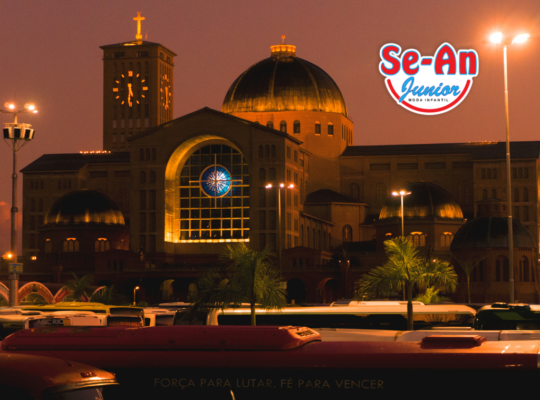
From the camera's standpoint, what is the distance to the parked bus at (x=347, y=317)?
1129 inches

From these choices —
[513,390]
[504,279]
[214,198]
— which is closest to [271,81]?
[214,198]

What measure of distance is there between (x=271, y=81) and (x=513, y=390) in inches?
4208

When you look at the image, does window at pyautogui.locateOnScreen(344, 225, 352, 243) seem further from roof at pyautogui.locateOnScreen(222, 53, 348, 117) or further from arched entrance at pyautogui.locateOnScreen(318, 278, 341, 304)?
roof at pyautogui.locateOnScreen(222, 53, 348, 117)

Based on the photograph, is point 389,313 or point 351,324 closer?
point 351,324

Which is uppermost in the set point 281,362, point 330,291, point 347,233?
point 347,233

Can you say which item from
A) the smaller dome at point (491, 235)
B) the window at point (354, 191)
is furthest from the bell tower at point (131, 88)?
the smaller dome at point (491, 235)

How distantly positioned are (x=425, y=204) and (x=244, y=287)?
7570cm

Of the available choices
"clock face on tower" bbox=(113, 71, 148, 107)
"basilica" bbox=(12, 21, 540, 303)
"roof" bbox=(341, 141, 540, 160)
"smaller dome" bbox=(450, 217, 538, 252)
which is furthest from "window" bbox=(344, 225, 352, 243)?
"clock face on tower" bbox=(113, 71, 148, 107)

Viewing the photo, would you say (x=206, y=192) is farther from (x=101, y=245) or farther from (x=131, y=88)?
(x=131, y=88)

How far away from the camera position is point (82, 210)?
4210 inches

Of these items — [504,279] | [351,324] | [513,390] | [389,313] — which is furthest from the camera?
[504,279]

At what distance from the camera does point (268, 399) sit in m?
9.62

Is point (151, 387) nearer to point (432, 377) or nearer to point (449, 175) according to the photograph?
point (432, 377)

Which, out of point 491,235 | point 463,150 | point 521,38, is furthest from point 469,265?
point 521,38
